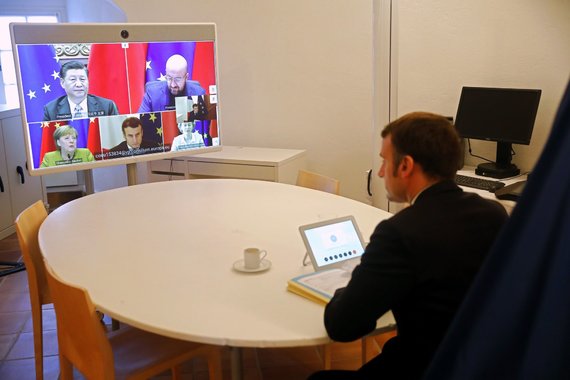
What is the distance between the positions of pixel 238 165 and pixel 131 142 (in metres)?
0.77

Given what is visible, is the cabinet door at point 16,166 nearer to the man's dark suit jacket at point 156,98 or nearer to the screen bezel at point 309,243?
the man's dark suit jacket at point 156,98

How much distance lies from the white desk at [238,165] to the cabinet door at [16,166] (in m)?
1.26

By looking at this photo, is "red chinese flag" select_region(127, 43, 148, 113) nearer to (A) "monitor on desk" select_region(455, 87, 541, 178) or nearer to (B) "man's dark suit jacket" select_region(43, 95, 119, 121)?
(B) "man's dark suit jacket" select_region(43, 95, 119, 121)

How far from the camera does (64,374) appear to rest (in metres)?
2.28

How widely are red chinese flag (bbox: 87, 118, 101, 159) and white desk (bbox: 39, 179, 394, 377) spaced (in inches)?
22.4

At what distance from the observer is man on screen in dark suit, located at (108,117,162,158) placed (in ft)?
13.0

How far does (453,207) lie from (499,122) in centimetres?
221

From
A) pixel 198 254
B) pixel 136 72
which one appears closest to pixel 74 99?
pixel 136 72

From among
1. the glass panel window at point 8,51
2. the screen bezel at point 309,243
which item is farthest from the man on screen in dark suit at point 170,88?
the glass panel window at point 8,51

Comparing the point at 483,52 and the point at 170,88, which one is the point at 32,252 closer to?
the point at 170,88

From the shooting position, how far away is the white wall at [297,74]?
457cm

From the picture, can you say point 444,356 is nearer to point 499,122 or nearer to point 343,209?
point 343,209

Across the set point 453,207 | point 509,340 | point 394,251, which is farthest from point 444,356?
point 453,207

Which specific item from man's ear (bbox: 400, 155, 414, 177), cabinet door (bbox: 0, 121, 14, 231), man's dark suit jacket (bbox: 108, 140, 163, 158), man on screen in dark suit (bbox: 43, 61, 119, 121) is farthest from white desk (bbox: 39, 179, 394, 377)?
cabinet door (bbox: 0, 121, 14, 231)
